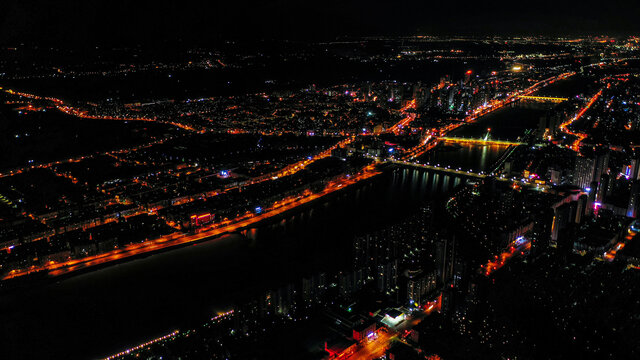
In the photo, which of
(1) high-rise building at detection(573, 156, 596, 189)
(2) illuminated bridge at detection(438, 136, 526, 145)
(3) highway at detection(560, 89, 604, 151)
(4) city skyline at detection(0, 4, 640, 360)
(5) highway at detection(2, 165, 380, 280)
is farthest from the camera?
(2) illuminated bridge at detection(438, 136, 526, 145)

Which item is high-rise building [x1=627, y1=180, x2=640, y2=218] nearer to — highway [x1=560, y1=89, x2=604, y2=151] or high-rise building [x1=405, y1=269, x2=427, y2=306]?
high-rise building [x1=405, y1=269, x2=427, y2=306]

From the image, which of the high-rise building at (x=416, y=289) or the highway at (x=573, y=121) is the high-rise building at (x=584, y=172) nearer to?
the highway at (x=573, y=121)

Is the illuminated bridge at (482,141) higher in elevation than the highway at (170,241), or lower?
lower

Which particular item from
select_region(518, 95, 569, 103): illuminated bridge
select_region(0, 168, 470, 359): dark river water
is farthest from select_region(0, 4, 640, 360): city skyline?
select_region(518, 95, 569, 103): illuminated bridge

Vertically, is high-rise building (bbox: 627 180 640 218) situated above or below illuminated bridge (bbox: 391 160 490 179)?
above

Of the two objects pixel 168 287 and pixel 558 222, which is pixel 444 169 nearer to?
pixel 558 222

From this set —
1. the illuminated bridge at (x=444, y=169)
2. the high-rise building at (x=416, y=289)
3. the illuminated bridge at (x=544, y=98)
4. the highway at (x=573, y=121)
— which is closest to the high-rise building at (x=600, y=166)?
the illuminated bridge at (x=444, y=169)

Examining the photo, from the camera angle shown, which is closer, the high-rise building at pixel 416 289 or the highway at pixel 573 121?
the high-rise building at pixel 416 289

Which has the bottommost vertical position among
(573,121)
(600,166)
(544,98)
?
(573,121)

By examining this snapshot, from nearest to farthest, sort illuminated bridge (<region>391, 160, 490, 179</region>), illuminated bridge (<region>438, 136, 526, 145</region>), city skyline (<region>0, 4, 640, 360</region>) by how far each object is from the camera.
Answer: city skyline (<region>0, 4, 640, 360</region>) < illuminated bridge (<region>391, 160, 490, 179</region>) < illuminated bridge (<region>438, 136, 526, 145</region>)

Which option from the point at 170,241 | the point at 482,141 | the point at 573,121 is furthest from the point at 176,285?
the point at 573,121

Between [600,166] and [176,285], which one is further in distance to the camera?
[600,166]
